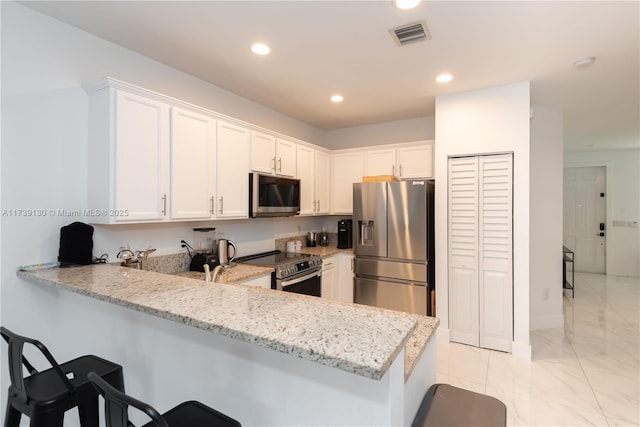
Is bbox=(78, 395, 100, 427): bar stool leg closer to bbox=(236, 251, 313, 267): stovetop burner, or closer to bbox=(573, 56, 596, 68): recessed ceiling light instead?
bbox=(236, 251, 313, 267): stovetop burner

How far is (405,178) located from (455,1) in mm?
2310

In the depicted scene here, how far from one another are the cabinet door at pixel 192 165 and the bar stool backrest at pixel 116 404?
1.68 m

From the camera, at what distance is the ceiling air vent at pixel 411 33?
2113mm

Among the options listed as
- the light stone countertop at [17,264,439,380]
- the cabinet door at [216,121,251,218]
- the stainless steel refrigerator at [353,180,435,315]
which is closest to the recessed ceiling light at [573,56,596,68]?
the stainless steel refrigerator at [353,180,435,315]

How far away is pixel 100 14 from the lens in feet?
6.61

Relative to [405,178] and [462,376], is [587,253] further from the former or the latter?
[462,376]

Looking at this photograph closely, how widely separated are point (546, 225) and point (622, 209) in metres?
Answer: 4.18

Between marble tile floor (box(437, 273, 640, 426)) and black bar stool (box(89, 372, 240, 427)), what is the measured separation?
2.00 meters

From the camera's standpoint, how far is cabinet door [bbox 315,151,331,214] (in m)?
4.21

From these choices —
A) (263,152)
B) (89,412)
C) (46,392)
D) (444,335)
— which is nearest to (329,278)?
(444,335)

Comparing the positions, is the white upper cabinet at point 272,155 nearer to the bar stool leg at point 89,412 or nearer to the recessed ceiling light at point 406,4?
the recessed ceiling light at point 406,4

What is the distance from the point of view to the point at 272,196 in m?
3.33

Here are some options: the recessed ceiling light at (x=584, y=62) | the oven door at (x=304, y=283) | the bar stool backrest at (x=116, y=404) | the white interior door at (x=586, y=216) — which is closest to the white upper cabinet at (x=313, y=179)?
the oven door at (x=304, y=283)

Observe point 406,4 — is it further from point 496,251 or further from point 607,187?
point 607,187
